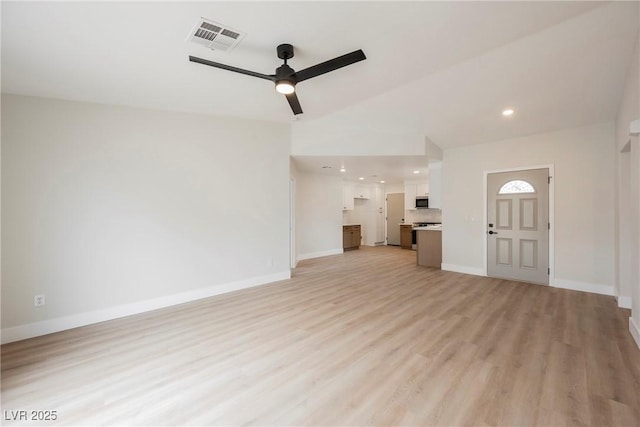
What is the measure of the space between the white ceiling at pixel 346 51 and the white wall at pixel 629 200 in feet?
1.03

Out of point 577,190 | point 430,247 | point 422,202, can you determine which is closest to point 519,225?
point 577,190

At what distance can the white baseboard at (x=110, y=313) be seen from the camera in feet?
9.24

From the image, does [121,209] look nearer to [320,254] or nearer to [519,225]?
[320,254]

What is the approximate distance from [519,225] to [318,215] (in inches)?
181

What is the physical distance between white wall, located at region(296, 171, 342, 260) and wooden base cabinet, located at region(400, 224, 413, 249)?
8.43ft

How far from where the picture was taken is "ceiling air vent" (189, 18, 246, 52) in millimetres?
2143

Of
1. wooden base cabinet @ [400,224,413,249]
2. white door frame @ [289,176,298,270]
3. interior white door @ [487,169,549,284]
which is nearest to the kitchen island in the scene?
interior white door @ [487,169,549,284]

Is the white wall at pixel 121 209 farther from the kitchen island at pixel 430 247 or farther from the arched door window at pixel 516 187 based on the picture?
the arched door window at pixel 516 187

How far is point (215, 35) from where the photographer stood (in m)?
2.27

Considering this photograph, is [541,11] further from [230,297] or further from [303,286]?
[230,297]

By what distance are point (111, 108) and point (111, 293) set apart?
7.61 ft

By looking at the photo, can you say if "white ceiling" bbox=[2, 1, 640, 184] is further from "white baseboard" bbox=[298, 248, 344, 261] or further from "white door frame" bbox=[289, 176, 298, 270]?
"white baseboard" bbox=[298, 248, 344, 261]

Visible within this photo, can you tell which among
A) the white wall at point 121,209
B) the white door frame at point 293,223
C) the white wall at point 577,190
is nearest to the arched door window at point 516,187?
the white wall at point 577,190

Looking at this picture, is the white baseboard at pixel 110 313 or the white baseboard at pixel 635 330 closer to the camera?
the white baseboard at pixel 635 330
